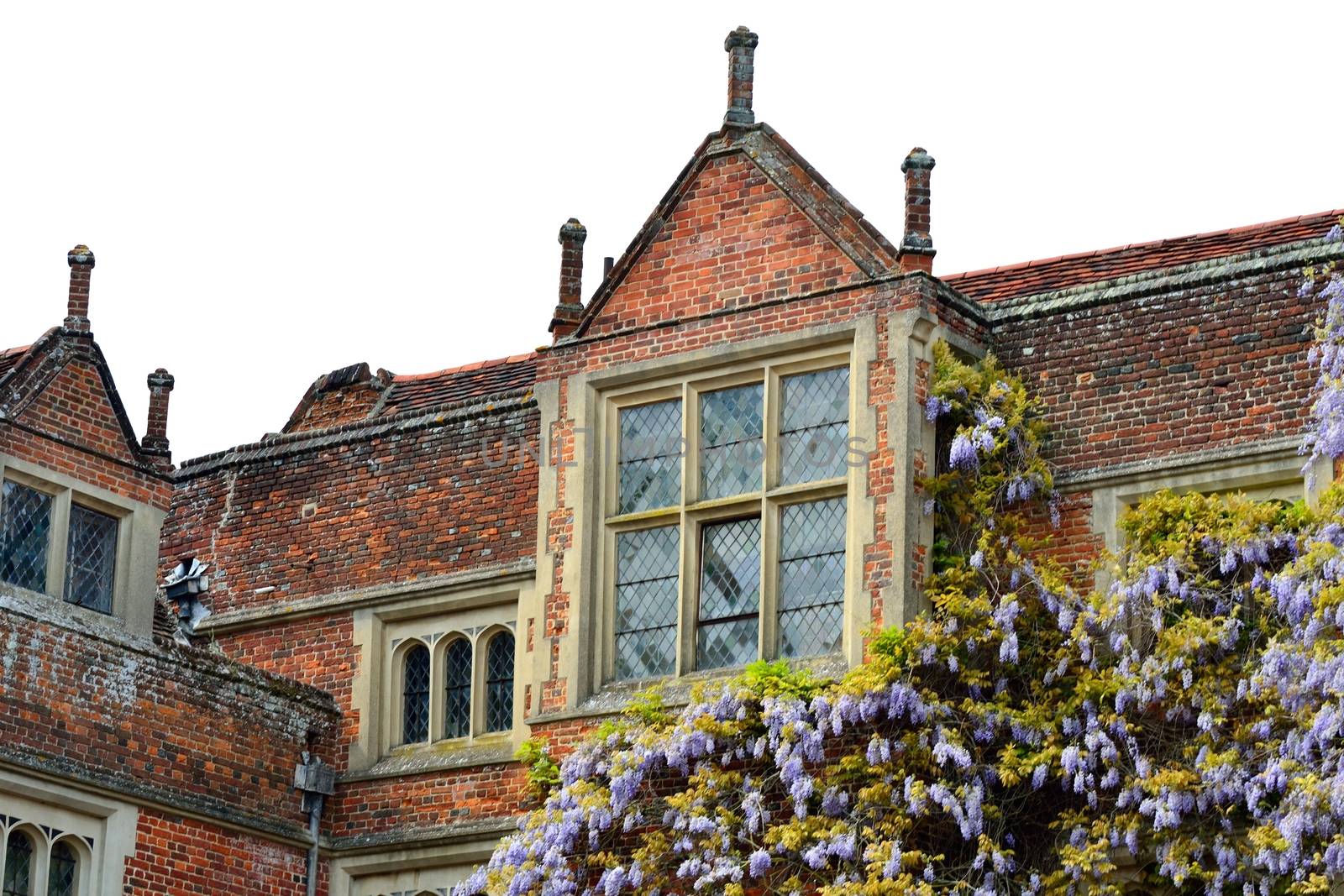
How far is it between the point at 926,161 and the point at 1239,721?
4.48 m

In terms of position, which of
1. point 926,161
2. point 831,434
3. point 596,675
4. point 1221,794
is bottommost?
point 1221,794

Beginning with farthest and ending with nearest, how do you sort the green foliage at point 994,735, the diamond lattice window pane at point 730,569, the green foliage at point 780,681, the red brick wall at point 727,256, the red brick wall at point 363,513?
1. the red brick wall at point 363,513
2. the red brick wall at point 727,256
3. the diamond lattice window pane at point 730,569
4. the green foliage at point 780,681
5. the green foliage at point 994,735

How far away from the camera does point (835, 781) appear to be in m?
17.1

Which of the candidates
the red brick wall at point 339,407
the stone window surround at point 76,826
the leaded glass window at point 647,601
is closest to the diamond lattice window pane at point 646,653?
the leaded glass window at point 647,601

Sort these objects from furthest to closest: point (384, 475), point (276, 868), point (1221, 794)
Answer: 1. point (384, 475)
2. point (276, 868)
3. point (1221, 794)

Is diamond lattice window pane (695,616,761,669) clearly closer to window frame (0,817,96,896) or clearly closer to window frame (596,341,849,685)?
window frame (596,341,849,685)

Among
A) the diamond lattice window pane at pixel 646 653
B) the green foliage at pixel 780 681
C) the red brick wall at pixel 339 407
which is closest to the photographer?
the green foliage at pixel 780 681

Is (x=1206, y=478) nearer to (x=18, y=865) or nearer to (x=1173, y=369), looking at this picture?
(x=1173, y=369)

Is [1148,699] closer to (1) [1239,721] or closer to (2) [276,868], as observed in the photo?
(1) [1239,721]

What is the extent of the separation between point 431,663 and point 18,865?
3.89 meters

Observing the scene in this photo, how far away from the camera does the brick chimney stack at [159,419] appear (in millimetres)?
20156

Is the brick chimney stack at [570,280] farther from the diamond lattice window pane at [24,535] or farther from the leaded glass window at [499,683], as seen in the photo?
the diamond lattice window pane at [24,535]

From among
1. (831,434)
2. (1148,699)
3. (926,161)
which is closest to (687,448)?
(831,434)

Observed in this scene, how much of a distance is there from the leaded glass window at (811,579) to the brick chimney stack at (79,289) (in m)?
5.50
